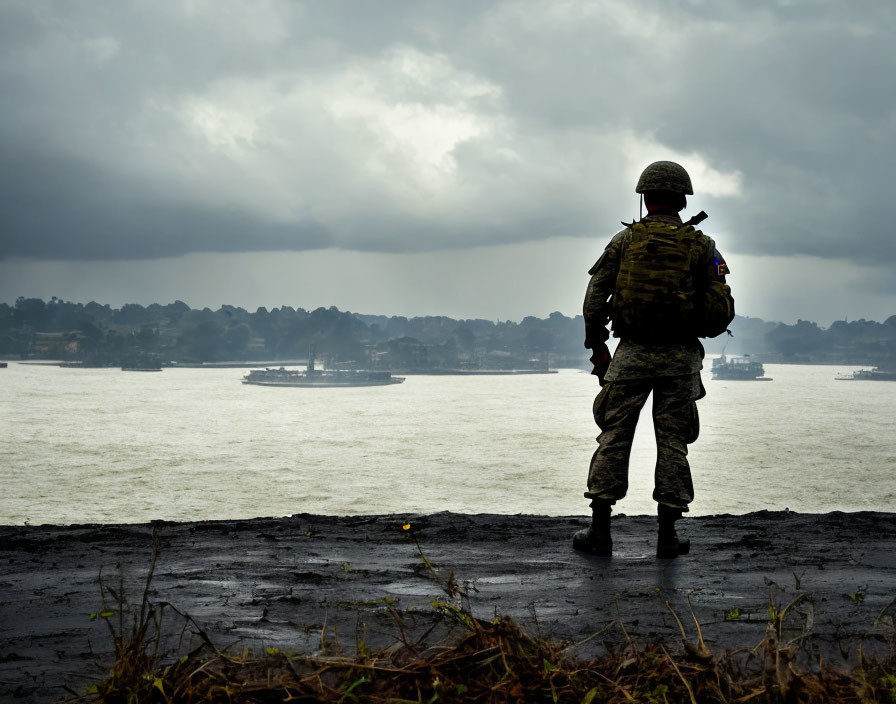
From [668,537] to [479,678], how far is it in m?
2.90

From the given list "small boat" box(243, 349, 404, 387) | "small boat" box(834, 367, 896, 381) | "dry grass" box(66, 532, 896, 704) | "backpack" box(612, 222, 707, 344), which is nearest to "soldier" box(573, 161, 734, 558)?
"backpack" box(612, 222, 707, 344)

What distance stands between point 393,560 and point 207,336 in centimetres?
17903

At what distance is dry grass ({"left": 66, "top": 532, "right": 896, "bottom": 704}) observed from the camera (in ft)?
6.09

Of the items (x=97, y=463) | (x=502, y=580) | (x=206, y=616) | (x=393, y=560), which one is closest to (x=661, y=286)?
(x=502, y=580)

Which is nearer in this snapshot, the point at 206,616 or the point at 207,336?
the point at 206,616

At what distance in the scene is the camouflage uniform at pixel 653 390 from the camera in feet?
14.9

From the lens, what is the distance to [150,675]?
6.16 ft

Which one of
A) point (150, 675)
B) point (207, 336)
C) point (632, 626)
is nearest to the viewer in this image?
point (150, 675)

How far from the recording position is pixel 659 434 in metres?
4.65

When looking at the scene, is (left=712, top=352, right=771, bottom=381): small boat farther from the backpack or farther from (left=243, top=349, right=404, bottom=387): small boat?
the backpack

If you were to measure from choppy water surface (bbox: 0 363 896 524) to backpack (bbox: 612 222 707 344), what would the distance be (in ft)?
113

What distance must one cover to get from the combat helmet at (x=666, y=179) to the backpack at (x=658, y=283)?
0.21 m

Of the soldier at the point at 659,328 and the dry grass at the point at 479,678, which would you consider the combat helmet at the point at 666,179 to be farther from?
the dry grass at the point at 479,678

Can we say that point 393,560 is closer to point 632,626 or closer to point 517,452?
point 632,626
